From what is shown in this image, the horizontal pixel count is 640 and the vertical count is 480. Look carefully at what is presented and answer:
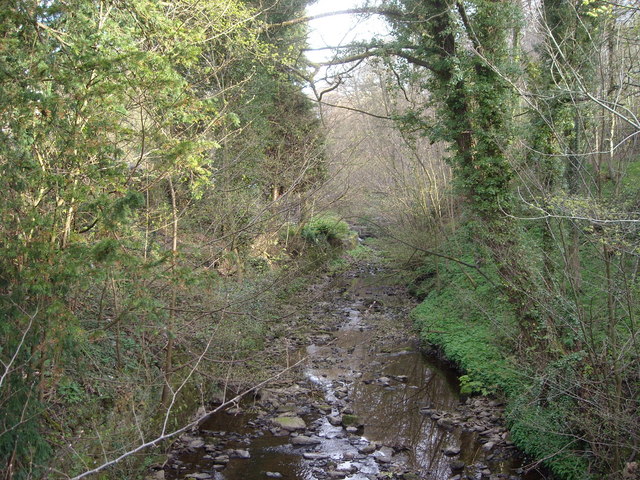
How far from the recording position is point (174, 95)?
5539mm

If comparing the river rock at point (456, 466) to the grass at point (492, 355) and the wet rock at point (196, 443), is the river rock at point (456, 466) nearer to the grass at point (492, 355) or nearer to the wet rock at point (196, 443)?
the grass at point (492, 355)

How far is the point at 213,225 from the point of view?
33.3 ft

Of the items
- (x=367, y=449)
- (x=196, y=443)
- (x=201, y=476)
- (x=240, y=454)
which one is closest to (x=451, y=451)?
(x=367, y=449)

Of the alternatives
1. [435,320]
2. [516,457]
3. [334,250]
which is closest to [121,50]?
[516,457]

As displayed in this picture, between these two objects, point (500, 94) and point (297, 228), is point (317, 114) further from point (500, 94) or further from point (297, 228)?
point (500, 94)

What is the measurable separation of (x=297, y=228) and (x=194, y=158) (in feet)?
32.2

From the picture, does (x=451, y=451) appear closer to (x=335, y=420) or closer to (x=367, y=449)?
(x=367, y=449)

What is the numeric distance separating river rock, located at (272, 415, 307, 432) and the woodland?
0.78 m

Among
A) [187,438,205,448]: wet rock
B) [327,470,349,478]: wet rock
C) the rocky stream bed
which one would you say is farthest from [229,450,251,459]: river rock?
[327,470,349,478]: wet rock

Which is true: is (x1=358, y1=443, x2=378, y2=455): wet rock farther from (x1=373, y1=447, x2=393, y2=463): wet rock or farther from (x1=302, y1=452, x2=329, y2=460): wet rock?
(x1=302, y1=452, x2=329, y2=460): wet rock

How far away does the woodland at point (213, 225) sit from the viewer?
476 cm

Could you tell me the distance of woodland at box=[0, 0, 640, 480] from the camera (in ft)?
15.6

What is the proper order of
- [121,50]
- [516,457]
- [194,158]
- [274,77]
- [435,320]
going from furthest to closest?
[274,77] → [435,320] → [516,457] → [194,158] → [121,50]

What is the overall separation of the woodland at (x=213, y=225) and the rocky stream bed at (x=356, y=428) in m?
0.47
